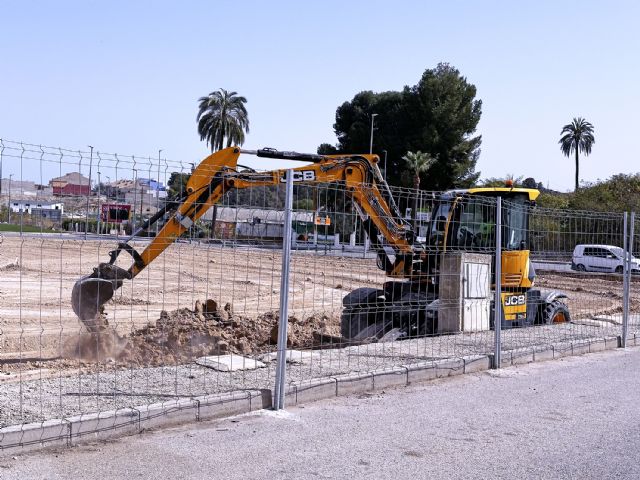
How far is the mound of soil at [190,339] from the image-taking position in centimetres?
1005

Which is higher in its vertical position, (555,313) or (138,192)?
(138,192)

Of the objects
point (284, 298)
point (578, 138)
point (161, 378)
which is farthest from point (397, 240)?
point (578, 138)

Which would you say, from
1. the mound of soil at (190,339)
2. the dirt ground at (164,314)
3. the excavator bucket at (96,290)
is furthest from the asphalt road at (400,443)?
the excavator bucket at (96,290)

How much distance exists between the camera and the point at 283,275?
7324 mm

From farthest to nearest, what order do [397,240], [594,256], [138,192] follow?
[594,256]
[397,240]
[138,192]

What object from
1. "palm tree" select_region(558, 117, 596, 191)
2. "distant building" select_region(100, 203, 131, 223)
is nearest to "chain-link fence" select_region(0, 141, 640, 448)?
"distant building" select_region(100, 203, 131, 223)

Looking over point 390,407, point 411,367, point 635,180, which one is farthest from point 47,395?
point 635,180

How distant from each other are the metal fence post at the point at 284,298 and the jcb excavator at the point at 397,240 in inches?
118

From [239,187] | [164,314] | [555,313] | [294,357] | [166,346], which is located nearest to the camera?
[294,357]

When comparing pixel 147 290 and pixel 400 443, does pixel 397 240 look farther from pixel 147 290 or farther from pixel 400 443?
pixel 147 290

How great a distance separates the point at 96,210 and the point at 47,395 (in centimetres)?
181

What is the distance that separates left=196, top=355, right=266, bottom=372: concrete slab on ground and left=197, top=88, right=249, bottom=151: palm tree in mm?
54192

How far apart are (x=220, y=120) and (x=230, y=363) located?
5520 centimetres

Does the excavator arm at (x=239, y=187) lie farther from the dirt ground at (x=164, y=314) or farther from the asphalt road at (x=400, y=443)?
the asphalt road at (x=400, y=443)
